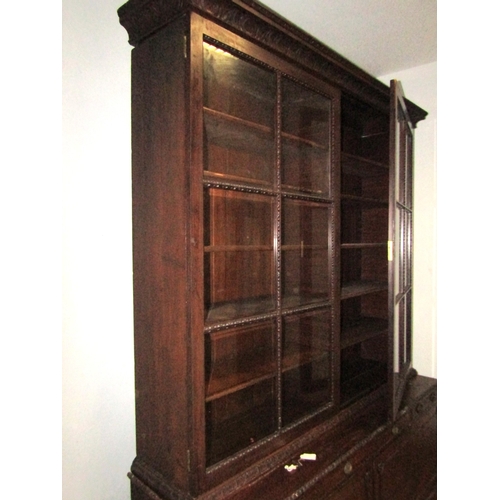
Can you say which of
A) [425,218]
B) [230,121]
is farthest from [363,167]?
[230,121]

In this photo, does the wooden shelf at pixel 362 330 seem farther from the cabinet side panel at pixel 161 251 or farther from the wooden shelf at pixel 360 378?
the cabinet side panel at pixel 161 251

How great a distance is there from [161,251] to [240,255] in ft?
1.22

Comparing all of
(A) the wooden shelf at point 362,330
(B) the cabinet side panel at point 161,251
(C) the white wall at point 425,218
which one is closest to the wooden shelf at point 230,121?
(B) the cabinet side panel at point 161,251

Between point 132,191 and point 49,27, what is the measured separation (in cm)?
74

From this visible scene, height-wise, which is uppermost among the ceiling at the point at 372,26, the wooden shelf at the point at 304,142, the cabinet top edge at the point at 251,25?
the ceiling at the point at 372,26

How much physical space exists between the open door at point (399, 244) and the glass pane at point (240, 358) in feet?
1.81

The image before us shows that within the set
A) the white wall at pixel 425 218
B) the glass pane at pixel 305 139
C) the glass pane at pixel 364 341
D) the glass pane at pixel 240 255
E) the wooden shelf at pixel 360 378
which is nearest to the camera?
the glass pane at pixel 240 255

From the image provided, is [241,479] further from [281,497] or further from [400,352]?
[400,352]

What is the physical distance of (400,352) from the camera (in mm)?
1682

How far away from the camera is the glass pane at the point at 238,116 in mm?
1063

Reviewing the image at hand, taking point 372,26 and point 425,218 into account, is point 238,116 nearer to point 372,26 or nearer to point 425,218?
point 372,26

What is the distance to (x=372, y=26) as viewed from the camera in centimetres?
163

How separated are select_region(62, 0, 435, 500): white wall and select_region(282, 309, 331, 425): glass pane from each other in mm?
575

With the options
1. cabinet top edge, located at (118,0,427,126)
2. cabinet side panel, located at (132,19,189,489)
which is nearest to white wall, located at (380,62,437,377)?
cabinet top edge, located at (118,0,427,126)
